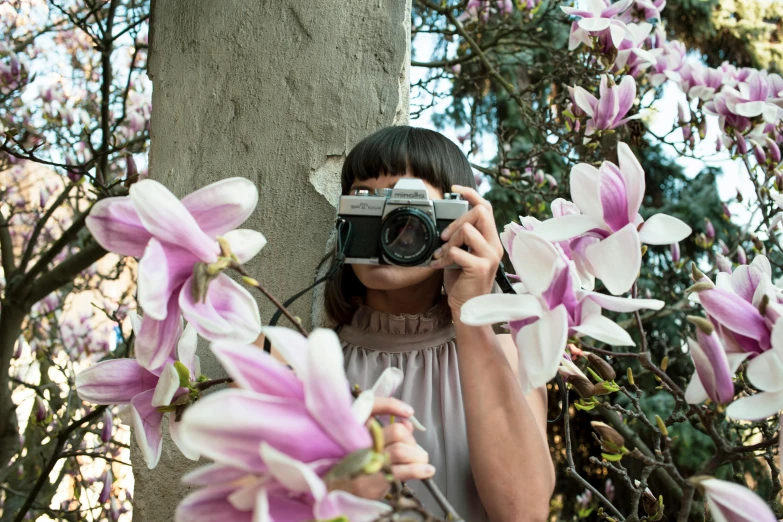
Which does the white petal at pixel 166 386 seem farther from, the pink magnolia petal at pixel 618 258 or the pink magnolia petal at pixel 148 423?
the pink magnolia petal at pixel 618 258

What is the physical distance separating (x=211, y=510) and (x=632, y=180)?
1.49 feet

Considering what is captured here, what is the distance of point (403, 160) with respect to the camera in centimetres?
109

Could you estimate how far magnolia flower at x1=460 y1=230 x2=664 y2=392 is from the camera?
1.85ft

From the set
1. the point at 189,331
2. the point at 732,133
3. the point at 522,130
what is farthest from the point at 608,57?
the point at 522,130

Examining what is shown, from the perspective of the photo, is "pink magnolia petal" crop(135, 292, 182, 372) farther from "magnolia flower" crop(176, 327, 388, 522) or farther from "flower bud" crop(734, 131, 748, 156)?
"flower bud" crop(734, 131, 748, 156)

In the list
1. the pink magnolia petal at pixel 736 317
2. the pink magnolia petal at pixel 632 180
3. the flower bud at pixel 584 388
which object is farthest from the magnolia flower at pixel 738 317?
the flower bud at pixel 584 388

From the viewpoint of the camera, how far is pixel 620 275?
0.61m

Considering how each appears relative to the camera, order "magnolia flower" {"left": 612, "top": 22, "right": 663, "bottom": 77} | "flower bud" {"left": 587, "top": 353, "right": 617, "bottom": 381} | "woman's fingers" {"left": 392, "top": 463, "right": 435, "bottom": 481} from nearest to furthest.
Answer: "woman's fingers" {"left": 392, "top": 463, "right": 435, "bottom": 481}, "flower bud" {"left": 587, "top": 353, "right": 617, "bottom": 381}, "magnolia flower" {"left": 612, "top": 22, "right": 663, "bottom": 77}

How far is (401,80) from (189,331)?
2.48 ft

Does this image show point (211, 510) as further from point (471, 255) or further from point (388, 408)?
point (471, 255)

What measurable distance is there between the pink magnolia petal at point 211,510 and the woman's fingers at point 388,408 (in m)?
0.12

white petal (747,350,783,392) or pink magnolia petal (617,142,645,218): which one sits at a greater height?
pink magnolia petal (617,142,645,218)

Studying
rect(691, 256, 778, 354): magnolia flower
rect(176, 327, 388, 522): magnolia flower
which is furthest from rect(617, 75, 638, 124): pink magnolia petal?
rect(176, 327, 388, 522): magnolia flower

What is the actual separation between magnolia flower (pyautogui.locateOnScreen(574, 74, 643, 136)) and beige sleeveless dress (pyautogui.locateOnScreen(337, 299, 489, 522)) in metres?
0.59
